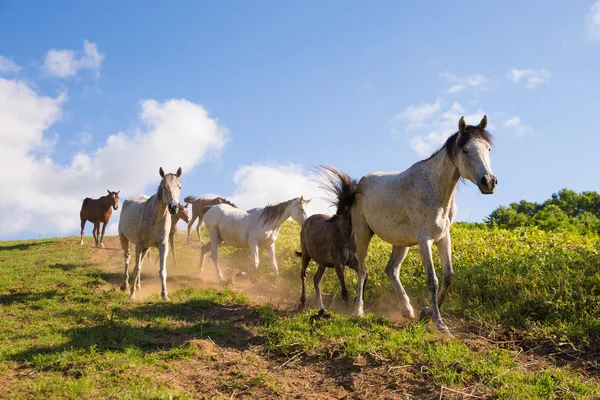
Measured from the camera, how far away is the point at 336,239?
29.5 feet

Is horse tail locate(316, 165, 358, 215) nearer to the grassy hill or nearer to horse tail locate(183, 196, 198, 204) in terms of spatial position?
the grassy hill

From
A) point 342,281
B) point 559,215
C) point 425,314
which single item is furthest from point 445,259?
point 559,215

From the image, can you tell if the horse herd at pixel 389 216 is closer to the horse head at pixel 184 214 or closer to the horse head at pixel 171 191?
the horse head at pixel 171 191

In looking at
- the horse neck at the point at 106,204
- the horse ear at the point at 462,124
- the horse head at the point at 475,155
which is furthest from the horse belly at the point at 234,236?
the horse neck at the point at 106,204

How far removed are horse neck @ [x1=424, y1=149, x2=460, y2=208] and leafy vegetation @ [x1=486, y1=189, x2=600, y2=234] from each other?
25.9 feet

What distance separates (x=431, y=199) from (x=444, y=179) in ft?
1.21

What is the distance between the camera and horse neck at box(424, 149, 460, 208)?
7023 millimetres

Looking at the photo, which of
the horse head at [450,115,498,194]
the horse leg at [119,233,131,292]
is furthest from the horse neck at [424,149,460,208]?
the horse leg at [119,233,131,292]

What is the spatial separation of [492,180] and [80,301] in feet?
27.3

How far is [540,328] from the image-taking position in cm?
676

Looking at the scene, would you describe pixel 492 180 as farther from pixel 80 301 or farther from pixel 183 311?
pixel 80 301

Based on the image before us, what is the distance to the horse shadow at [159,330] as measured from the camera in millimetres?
6520

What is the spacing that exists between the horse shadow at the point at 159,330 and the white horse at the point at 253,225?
3742 mm

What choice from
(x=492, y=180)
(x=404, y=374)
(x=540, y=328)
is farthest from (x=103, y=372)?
(x=540, y=328)
